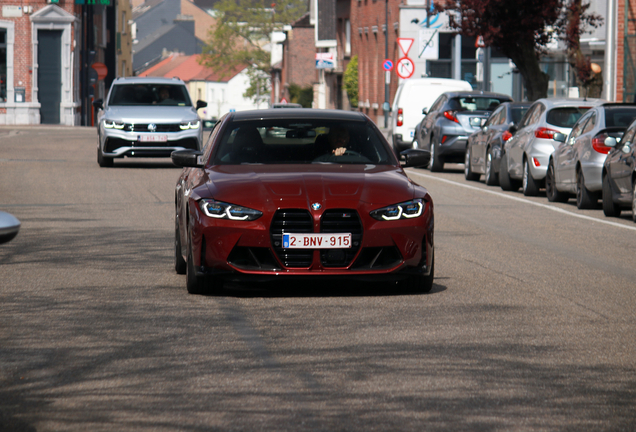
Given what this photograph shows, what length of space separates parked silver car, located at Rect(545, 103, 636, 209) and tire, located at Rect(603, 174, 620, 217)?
1.95ft

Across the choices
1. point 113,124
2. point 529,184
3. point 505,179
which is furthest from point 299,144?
point 113,124

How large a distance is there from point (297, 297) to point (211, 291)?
2.01 feet

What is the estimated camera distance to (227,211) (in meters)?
8.53

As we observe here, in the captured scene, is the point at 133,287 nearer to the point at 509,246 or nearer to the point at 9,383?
the point at 9,383

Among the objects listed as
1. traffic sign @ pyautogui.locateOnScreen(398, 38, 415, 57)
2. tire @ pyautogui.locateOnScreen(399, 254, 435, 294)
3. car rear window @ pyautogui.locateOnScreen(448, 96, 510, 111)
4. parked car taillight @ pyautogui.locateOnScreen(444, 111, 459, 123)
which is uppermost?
traffic sign @ pyautogui.locateOnScreen(398, 38, 415, 57)

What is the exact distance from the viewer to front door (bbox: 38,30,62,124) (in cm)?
5800

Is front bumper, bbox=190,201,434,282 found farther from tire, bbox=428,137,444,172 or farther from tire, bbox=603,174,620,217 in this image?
tire, bbox=428,137,444,172

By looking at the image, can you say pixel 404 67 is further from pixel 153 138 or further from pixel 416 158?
pixel 416 158

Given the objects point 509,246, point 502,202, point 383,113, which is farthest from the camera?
point 383,113

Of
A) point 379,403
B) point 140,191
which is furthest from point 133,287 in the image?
point 140,191

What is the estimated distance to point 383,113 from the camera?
62281mm

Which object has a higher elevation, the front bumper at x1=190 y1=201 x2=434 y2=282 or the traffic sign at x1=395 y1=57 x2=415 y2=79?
the traffic sign at x1=395 y1=57 x2=415 y2=79

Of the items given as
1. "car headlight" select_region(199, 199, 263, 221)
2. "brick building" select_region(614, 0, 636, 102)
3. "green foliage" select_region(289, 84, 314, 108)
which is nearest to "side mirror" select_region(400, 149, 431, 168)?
"car headlight" select_region(199, 199, 263, 221)

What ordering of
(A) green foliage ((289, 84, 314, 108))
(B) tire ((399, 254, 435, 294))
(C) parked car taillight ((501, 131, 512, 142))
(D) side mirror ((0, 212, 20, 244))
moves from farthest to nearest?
(A) green foliage ((289, 84, 314, 108)) → (C) parked car taillight ((501, 131, 512, 142)) → (B) tire ((399, 254, 435, 294)) → (D) side mirror ((0, 212, 20, 244))
